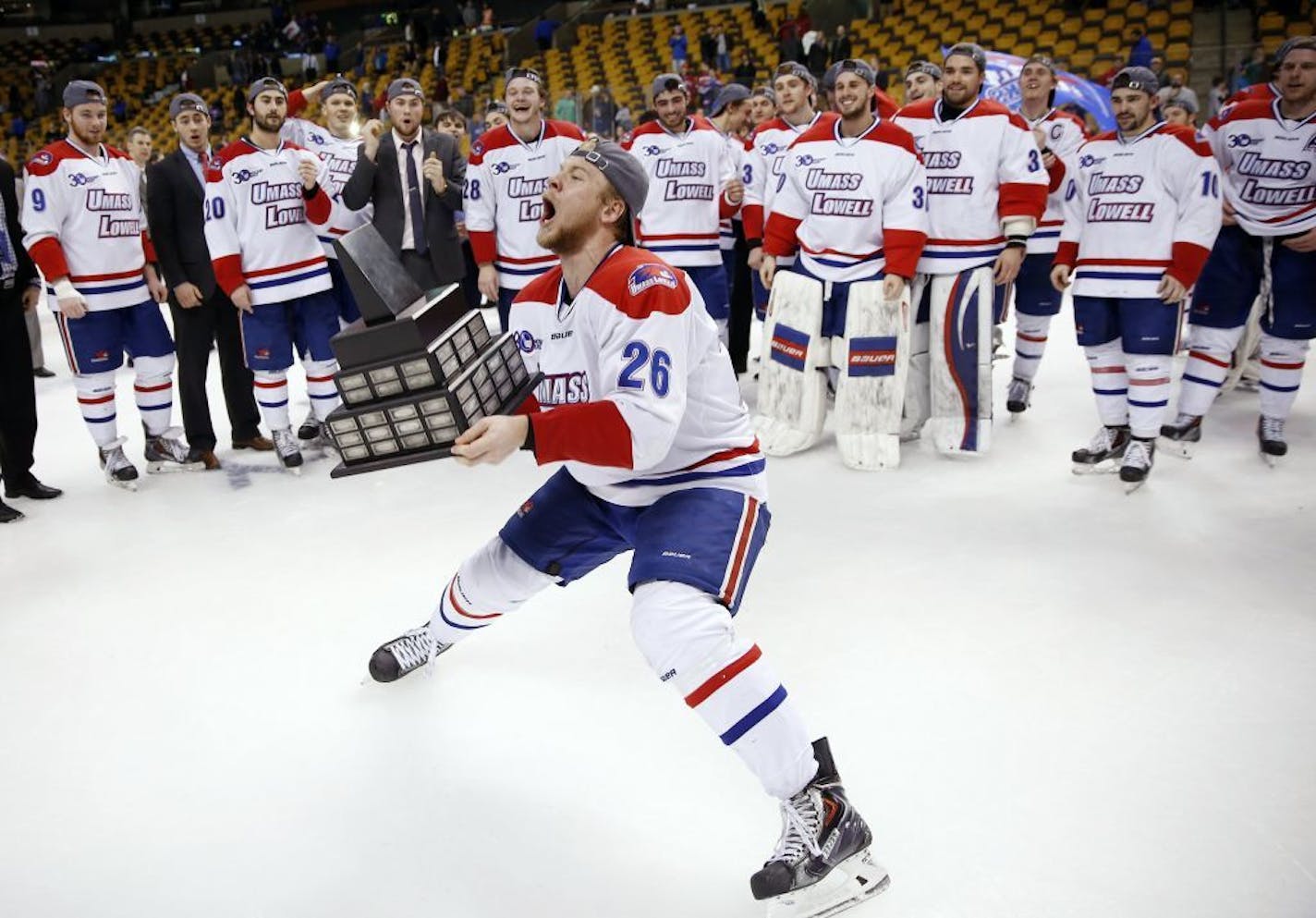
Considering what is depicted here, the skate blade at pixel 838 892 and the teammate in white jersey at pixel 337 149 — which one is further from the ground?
the teammate in white jersey at pixel 337 149

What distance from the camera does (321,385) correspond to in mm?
4836

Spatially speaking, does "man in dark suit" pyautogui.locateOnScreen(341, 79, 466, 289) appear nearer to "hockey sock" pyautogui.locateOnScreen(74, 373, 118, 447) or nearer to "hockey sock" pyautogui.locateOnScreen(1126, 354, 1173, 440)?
"hockey sock" pyautogui.locateOnScreen(74, 373, 118, 447)

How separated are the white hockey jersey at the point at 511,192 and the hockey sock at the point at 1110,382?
2.49 metres

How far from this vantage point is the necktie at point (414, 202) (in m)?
4.81

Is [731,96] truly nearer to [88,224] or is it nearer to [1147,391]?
[1147,391]

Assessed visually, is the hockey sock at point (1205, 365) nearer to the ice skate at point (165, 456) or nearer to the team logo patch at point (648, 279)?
the team logo patch at point (648, 279)

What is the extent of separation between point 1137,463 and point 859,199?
1.51m

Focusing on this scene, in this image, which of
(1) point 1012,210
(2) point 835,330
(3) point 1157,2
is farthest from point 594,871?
(3) point 1157,2

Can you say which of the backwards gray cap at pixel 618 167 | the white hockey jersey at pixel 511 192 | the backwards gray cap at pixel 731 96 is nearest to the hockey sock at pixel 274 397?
the white hockey jersey at pixel 511 192

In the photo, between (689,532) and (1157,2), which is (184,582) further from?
(1157,2)

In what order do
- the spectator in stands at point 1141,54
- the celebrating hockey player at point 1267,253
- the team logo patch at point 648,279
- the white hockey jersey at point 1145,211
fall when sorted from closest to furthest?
the team logo patch at point 648,279 → the white hockey jersey at point 1145,211 → the celebrating hockey player at point 1267,253 → the spectator in stands at point 1141,54

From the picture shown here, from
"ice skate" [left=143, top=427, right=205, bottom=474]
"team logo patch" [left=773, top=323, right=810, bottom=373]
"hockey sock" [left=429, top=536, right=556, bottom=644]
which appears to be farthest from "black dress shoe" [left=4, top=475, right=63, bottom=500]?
"team logo patch" [left=773, top=323, right=810, bottom=373]

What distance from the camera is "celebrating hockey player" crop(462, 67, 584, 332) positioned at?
4793 mm

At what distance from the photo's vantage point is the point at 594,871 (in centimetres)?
197
